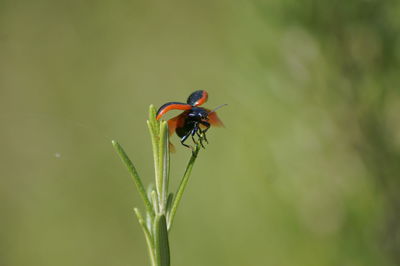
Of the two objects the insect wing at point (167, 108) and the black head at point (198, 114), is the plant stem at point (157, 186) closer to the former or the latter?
the insect wing at point (167, 108)

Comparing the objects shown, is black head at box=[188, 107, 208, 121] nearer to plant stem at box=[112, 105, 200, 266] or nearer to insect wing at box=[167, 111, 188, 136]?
insect wing at box=[167, 111, 188, 136]

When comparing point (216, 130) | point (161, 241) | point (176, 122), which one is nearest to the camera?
point (161, 241)

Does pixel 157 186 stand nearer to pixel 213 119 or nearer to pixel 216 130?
pixel 213 119

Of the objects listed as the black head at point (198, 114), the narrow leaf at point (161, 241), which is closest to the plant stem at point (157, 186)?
the narrow leaf at point (161, 241)

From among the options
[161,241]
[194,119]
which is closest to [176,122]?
[194,119]

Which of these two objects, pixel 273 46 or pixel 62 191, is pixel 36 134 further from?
pixel 273 46

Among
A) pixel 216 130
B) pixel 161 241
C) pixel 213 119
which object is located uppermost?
pixel 216 130

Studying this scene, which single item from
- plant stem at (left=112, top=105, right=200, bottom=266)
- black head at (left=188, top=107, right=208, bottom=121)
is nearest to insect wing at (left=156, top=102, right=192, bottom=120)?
plant stem at (left=112, top=105, right=200, bottom=266)

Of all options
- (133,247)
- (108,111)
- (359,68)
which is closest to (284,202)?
(359,68)
